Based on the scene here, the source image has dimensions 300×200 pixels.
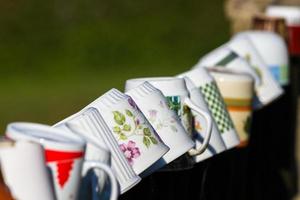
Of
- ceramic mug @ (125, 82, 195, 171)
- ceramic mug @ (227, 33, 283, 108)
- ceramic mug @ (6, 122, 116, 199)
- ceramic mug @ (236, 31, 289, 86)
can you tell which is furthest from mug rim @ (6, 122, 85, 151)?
ceramic mug @ (236, 31, 289, 86)

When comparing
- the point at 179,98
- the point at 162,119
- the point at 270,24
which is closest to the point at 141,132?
the point at 162,119

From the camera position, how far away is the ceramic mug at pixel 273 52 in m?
4.80

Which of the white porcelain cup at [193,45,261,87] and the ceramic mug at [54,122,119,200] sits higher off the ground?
the ceramic mug at [54,122,119,200]

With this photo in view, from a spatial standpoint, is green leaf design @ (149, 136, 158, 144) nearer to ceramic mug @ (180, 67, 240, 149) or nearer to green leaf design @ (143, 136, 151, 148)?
green leaf design @ (143, 136, 151, 148)

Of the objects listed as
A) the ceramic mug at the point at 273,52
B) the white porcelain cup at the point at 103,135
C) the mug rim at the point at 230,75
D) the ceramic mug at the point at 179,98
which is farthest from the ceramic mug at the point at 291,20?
the white porcelain cup at the point at 103,135

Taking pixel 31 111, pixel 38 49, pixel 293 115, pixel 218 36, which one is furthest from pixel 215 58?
pixel 38 49

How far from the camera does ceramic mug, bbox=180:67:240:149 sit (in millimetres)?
3646

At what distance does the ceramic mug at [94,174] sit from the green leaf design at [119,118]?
24cm

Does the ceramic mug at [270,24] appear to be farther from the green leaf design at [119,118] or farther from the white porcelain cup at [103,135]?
the white porcelain cup at [103,135]

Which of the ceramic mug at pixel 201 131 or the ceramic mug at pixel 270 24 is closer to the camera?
the ceramic mug at pixel 201 131

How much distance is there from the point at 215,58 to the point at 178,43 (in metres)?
10.8

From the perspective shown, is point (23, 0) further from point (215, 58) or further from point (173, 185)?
point (173, 185)

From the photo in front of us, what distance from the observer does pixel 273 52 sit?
4812 mm

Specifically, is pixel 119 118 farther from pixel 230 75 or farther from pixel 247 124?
pixel 247 124
